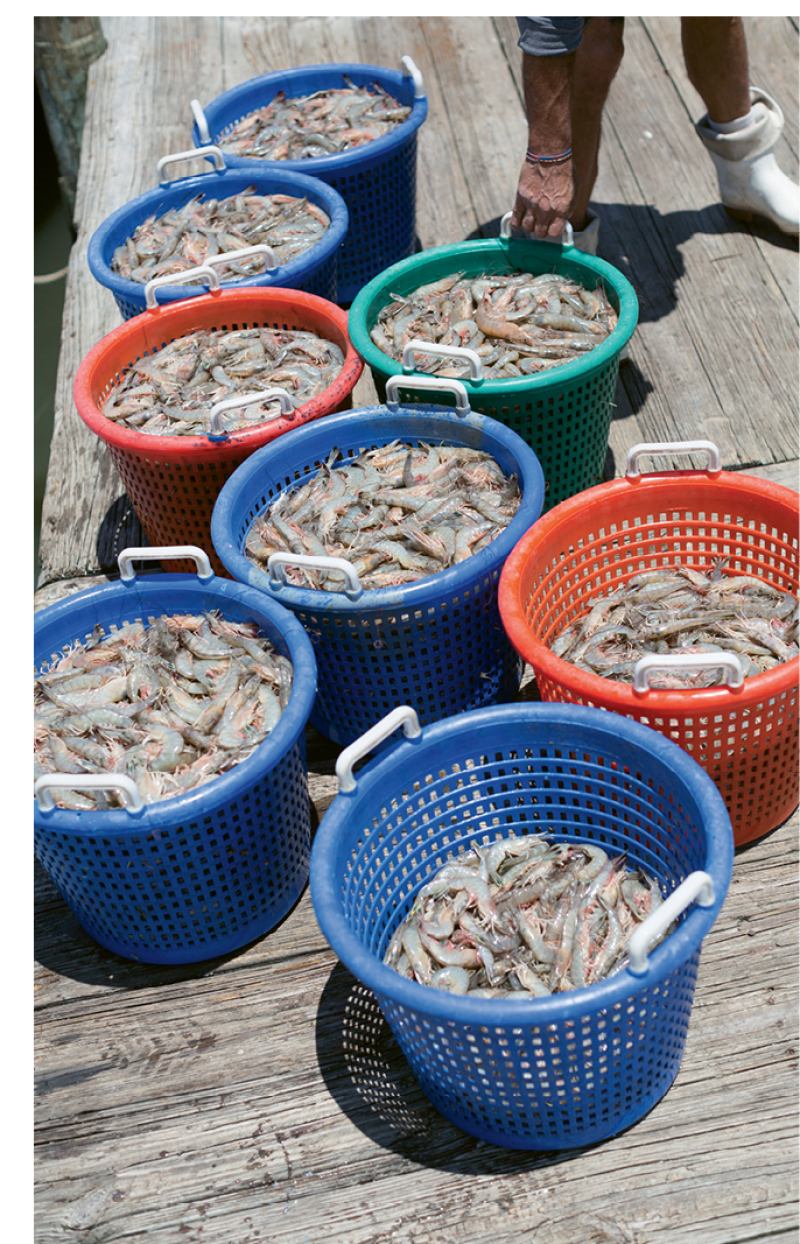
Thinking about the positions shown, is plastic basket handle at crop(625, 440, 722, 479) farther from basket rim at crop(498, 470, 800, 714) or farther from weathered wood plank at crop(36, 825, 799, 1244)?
weathered wood plank at crop(36, 825, 799, 1244)

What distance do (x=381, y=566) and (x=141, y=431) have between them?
1031 mm

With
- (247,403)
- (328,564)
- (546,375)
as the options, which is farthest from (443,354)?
(328,564)

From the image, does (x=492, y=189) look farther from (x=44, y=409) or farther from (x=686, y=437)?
(x=44, y=409)

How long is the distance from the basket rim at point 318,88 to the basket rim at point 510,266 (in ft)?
2.60

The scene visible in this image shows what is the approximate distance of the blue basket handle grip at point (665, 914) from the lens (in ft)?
6.36

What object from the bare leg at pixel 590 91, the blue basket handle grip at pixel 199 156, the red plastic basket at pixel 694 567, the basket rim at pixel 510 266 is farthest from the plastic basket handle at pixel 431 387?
the blue basket handle grip at pixel 199 156

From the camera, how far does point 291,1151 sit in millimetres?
2502

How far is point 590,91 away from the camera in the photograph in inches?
167

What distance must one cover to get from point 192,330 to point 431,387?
1.18 metres

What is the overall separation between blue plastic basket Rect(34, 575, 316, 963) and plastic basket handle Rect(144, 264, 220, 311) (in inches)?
51.1

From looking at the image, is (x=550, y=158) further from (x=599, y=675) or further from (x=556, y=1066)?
(x=556, y=1066)

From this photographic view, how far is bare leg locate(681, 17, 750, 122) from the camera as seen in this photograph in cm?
430

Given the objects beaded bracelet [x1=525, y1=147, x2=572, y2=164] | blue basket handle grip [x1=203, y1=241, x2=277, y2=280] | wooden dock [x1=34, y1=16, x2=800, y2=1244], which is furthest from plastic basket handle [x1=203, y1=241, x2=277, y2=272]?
wooden dock [x1=34, y1=16, x2=800, y2=1244]

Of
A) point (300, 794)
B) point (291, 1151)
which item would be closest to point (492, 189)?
point (300, 794)
